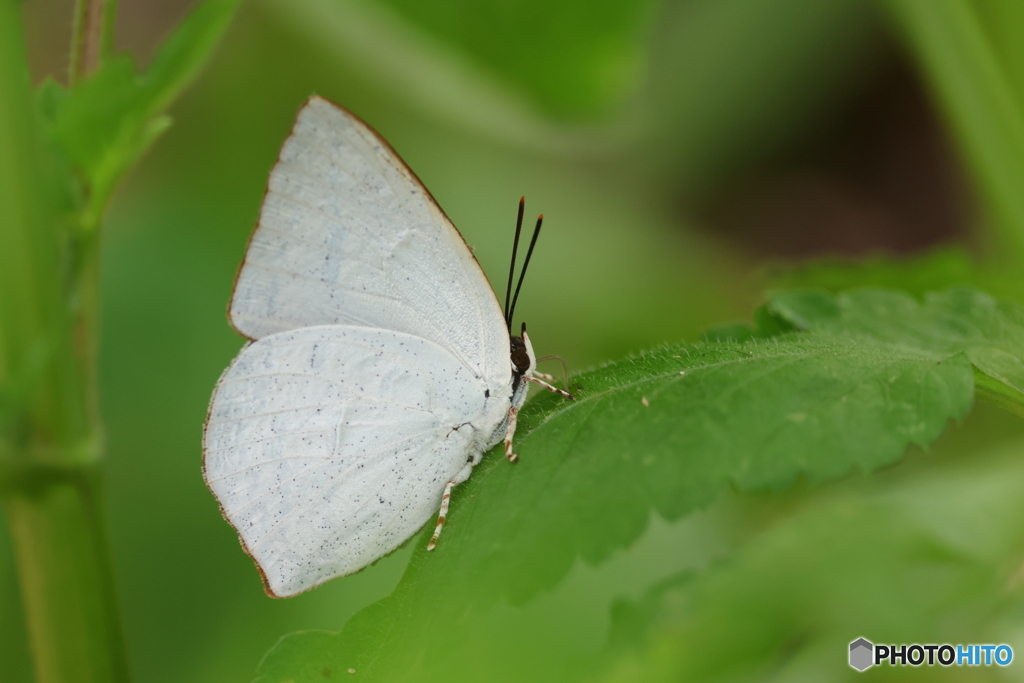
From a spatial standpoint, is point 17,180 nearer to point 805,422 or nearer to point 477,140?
point 805,422

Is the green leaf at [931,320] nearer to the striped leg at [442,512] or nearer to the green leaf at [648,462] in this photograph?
the green leaf at [648,462]

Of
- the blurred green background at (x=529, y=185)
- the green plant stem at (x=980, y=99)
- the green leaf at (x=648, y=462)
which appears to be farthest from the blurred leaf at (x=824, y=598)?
the blurred green background at (x=529, y=185)

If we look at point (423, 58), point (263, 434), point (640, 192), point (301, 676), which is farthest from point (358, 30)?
point (301, 676)

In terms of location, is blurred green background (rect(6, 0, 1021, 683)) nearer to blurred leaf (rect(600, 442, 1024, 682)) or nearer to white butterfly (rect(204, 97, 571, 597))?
white butterfly (rect(204, 97, 571, 597))

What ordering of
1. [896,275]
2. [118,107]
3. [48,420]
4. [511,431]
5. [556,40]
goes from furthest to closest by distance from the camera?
1. [556,40]
2. [896,275]
3. [511,431]
4. [118,107]
5. [48,420]

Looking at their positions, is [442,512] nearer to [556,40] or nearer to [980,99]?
[980,99]

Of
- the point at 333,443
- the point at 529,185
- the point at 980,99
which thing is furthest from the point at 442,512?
the point at 529,185
